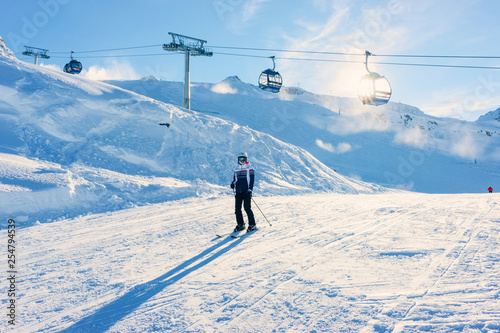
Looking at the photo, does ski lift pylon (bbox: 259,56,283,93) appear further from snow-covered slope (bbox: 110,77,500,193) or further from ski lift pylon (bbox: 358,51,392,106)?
snow-covered slope (bbox: 110,77,500,193)

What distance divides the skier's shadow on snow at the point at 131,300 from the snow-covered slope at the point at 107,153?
6279 millimetres

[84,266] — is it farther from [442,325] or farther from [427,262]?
[427,262]

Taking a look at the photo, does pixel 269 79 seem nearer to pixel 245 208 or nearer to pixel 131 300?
pixel 245 208

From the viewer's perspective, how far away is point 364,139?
41938 millimetres

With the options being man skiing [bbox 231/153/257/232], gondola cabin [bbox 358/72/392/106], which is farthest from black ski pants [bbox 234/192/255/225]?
gondola cabin [bbox 358/72/392/106]

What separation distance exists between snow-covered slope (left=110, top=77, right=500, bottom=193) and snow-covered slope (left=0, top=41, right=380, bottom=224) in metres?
11.9

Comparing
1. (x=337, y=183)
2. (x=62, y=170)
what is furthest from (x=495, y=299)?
(x=337, y=183)

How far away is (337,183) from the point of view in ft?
63.8

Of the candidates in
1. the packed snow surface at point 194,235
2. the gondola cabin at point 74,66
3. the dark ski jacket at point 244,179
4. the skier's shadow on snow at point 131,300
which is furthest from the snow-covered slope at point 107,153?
the gondola cabin at point 74,66

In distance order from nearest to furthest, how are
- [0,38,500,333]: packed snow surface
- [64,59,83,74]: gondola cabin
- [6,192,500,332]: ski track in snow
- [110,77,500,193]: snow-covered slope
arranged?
[6,192,500,332]: ski track in snow
[0,38,500,333]: packed snow surface
[110,77,500,193]: snow-covered slope
[64,59,83,74]: gondola cabin

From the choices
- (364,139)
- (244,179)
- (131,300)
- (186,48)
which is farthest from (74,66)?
(131,300)

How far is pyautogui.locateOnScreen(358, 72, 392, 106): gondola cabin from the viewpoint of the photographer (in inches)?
591

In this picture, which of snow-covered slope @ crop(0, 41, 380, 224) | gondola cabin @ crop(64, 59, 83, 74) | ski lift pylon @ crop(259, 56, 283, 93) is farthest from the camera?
gondola cabin @ crop(64, 59, 83, 74)

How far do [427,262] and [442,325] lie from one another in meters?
2.04
